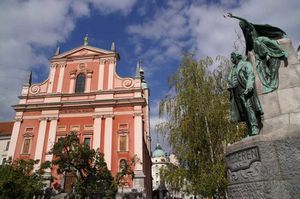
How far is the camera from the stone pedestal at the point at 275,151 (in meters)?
3.69

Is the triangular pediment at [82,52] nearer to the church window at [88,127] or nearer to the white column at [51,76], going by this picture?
the white column at [51,76]

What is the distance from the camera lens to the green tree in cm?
2036

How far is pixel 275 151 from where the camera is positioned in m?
3.83

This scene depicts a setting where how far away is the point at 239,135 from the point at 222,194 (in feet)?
9.19

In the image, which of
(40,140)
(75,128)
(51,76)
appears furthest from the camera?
(51,76)

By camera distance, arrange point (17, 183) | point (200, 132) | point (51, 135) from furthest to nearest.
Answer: point (51, 135)
point (17, 183)
point (200, 132)

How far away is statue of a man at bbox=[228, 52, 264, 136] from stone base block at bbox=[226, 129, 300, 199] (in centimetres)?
45

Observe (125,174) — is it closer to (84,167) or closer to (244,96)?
(84,167)

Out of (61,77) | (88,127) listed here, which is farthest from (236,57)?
(61,77)

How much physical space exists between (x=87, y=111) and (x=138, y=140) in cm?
624

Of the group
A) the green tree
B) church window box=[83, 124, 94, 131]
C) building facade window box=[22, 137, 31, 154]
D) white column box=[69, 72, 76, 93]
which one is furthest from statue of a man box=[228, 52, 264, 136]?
white column box=[69, 72, 76, 93]

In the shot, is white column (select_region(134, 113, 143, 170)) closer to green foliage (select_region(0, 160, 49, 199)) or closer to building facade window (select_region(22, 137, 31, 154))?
green foliage (select_region(0, 160, 49, 199))

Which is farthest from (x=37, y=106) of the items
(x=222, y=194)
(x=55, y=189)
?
(x=222, y=194)

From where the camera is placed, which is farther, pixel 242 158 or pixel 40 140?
pixel 40 140
